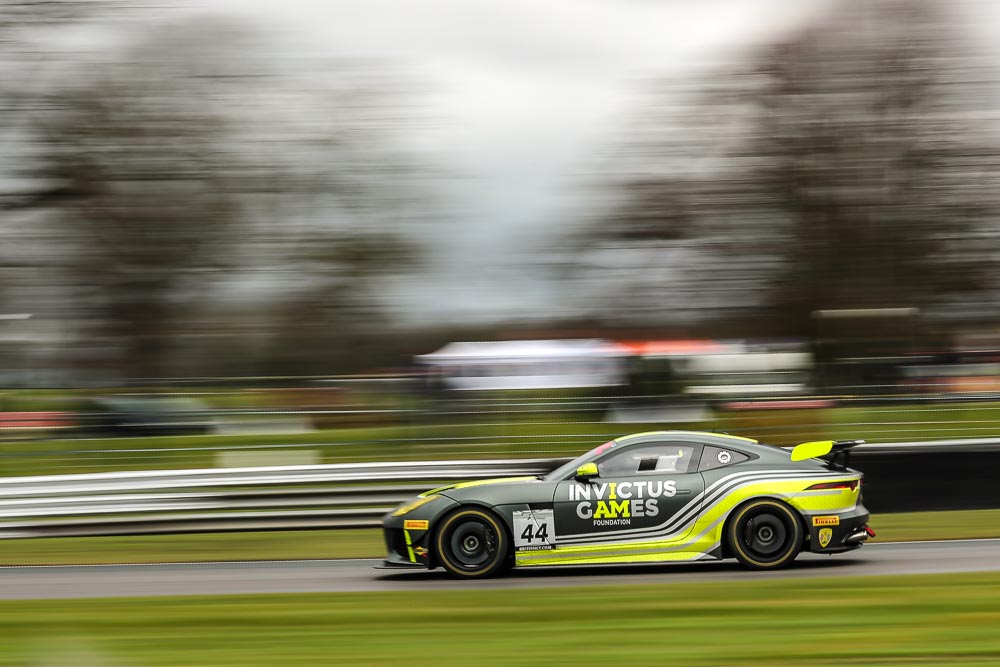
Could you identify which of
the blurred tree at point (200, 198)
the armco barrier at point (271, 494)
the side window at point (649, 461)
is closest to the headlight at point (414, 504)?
the side window at point (649, 461)

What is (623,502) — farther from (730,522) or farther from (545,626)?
(545,626)

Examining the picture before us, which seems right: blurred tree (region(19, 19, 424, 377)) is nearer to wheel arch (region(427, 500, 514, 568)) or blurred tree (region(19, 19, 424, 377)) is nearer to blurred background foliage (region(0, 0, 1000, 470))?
blurred background foliage (region(0, 0, 1000, 470))

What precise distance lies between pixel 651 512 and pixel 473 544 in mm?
1430

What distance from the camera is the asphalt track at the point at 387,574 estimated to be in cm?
938

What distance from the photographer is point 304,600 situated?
870 centimetres

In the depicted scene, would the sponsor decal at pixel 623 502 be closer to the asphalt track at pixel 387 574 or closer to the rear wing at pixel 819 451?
the asphalt track at pixel 387 574

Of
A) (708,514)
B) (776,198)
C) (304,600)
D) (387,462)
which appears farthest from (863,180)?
(304,600)

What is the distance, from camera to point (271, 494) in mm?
14578

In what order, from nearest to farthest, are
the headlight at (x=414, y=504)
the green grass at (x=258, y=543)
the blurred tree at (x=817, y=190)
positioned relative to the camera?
the headlight at (x=414, y=504)
the green grass at (x=258, y=543)
the blurred tree at (x=817, y=190)

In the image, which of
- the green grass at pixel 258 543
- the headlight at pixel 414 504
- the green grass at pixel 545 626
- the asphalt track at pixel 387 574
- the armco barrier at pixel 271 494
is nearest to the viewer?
the green grass at pixel 545 626

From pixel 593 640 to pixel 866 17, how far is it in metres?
24.7

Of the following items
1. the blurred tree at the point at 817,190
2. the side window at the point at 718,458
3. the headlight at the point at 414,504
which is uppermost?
the blurred tree at the point at 817,190

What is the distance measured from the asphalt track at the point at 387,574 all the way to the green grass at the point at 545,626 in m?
0.43

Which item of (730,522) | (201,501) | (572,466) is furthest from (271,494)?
(730,522)
